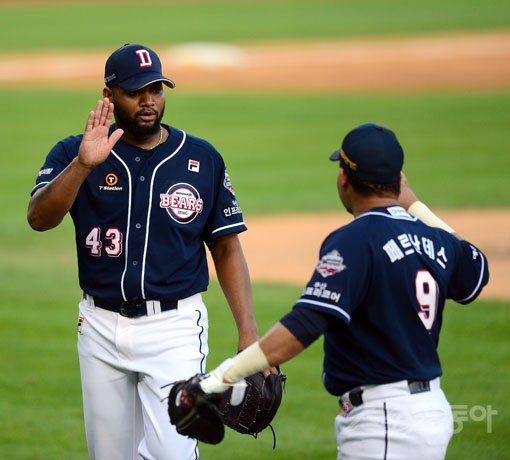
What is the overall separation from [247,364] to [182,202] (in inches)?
53.6

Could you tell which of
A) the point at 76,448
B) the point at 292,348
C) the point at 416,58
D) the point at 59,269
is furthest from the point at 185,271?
the point at 416,58

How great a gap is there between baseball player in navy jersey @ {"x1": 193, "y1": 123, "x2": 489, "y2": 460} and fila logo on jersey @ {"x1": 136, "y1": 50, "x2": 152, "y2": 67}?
139cm

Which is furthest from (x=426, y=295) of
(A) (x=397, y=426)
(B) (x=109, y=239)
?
(B) (x=109, y=239)

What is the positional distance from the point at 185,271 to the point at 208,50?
29089 millimetres

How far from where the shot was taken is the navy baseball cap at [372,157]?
3.97m

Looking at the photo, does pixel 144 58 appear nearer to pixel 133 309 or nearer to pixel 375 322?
pixel 133 309

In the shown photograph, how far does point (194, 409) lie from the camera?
4008mm

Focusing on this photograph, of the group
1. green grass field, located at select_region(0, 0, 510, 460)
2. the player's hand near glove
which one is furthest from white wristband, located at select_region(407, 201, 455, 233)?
green grass field, located at select_region(0, 0, 510, 460)

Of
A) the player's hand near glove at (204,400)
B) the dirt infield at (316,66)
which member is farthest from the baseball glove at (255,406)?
the dirt infield at (316,66)

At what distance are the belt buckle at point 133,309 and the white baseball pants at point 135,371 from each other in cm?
2

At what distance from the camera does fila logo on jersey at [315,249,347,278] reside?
383cm

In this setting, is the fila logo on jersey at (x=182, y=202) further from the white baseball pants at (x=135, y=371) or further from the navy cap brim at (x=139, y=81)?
the navy cap brim at (x=139, y=81)

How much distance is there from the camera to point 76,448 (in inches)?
267

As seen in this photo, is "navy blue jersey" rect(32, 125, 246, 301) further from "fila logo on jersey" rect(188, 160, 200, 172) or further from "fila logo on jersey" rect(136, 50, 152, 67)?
"fila logo on jersey" rect(136, 50, 152, 67)
